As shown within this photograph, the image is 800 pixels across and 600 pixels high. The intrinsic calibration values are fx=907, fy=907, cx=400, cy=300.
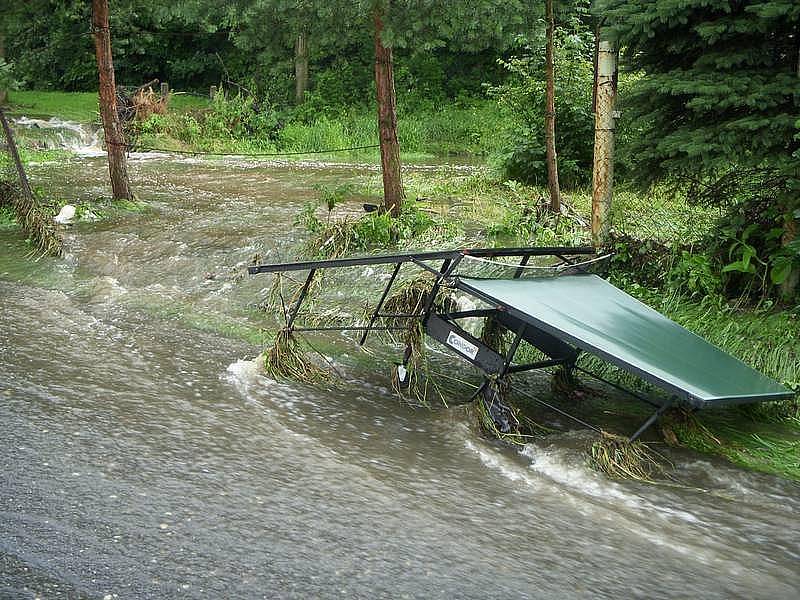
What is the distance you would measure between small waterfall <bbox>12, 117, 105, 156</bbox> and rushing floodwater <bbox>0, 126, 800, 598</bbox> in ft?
51.8

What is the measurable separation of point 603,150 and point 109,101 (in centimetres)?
936

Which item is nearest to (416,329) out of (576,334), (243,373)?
(243,373)

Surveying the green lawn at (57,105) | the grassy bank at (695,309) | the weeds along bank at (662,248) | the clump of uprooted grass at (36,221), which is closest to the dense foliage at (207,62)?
the green lawn at (57,105)

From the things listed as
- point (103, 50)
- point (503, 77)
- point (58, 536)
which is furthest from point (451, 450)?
point (503, 77)

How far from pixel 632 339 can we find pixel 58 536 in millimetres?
4216

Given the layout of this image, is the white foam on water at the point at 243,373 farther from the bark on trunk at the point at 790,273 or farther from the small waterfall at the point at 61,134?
the small waterfall at the point at 61,134

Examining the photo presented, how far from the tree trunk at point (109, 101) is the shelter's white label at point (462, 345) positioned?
31.8 feet

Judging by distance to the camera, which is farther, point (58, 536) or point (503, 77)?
point (503, 77)

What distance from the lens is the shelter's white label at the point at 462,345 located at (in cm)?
748

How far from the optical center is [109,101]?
15.5m

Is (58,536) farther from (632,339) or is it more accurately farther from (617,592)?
(632,339)

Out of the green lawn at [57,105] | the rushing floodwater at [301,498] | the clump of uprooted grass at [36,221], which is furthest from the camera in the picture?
the green lawn at [57,105]

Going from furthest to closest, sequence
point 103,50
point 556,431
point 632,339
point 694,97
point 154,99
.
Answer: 1. point 154,99
2. point 103,50
3. point 694,97
4. point 556,431
5. point 632,339

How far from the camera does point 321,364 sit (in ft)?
29.1
